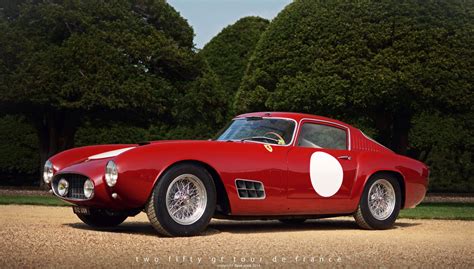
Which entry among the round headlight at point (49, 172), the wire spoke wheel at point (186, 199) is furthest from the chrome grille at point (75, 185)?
the wire spoke wheel at point (186, 199)

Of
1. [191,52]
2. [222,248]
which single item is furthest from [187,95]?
[222,248]

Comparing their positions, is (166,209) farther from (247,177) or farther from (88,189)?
(247,177)

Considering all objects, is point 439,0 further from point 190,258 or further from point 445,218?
point 190,258

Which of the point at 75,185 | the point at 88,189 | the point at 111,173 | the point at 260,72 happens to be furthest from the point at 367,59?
the point at 111,173

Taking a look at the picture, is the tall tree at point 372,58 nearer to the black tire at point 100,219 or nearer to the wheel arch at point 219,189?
the black tire at point 100,219

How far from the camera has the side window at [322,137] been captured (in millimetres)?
9219

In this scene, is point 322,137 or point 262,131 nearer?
point 262,131

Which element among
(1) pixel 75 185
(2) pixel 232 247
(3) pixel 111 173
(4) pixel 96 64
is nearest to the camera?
(2) pixel 232 247

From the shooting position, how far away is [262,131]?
29.8 ft

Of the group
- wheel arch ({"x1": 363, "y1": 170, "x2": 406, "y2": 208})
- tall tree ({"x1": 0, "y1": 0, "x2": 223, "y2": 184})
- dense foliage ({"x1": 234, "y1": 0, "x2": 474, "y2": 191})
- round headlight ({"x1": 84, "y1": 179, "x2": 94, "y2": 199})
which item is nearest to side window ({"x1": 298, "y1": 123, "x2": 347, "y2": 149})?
wheel arch ({"x1": 363, "y1": 170, "x2": 406, "y2": 208})

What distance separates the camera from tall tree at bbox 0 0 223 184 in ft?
82.9

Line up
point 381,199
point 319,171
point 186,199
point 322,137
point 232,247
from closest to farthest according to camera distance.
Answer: point 232,247, point 186,199, point 319,171, point 322,137, point 381,199

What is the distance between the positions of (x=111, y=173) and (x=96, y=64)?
725 inches

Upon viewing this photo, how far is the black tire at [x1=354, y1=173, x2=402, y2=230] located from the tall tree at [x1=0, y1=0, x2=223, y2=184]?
54.8ft
